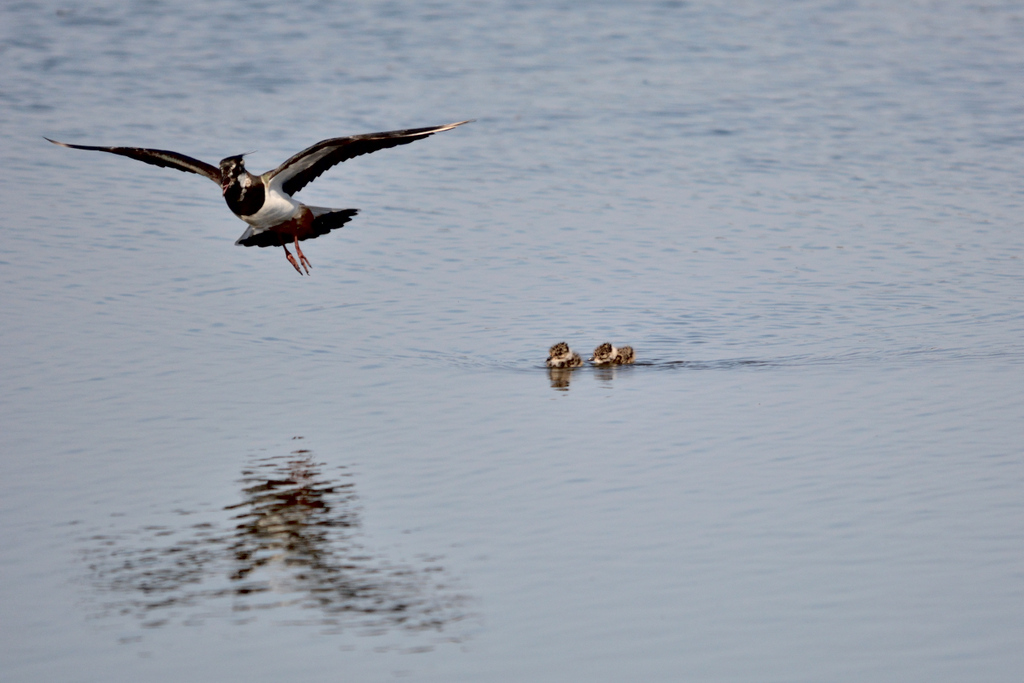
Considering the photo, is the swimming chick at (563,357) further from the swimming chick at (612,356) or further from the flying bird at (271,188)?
the flying bird at (271,188)

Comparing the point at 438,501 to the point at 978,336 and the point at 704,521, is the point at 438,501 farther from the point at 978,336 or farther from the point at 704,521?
the point at 978,336

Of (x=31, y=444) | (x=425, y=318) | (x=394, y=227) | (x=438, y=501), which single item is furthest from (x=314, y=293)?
(x=438, y=501)

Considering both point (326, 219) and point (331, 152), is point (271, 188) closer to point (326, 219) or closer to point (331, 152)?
point (326, 219)

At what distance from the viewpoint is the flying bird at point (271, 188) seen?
12227mm

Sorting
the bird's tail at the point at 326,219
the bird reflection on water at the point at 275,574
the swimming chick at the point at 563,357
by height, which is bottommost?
the bird reflection on water at the point at 275,574

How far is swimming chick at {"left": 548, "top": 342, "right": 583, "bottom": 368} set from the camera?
1392 cm

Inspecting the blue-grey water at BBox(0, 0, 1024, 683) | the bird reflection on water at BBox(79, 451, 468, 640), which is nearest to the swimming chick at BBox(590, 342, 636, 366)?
the blue-grey water at BBox(0, 0, 1024, 683)

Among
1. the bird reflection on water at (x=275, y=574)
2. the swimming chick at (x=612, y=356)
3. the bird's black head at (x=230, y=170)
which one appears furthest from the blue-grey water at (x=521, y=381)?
the bird's black head at (x=230, y=170)

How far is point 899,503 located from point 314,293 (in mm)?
8104

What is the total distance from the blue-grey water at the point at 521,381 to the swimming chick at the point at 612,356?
0.49 feet

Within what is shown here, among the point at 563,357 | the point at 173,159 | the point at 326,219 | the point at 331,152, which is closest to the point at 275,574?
the point at 331,152

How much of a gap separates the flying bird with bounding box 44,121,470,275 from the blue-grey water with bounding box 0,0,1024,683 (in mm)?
1277

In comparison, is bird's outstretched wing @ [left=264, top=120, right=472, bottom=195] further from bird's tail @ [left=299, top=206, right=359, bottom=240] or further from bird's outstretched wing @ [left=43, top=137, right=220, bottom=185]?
bird's outstretched wing @ [left=43, top=137, right=220, bottom=185]

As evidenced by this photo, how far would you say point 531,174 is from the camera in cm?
2180
